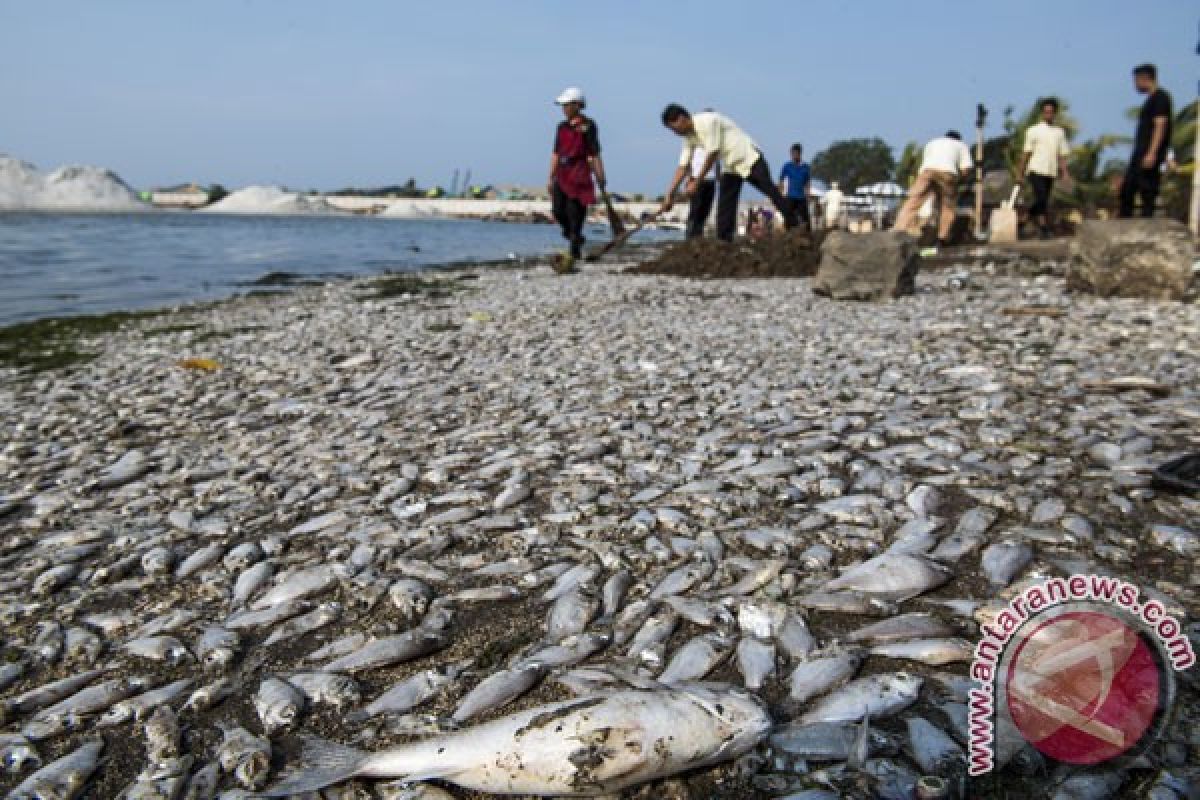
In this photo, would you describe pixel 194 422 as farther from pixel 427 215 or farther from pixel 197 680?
pixel 427 215

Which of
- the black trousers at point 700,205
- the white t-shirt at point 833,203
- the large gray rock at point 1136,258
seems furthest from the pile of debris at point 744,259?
the white t-shirt at point 833,203

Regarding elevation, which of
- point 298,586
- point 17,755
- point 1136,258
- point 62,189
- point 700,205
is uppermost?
point 62,189

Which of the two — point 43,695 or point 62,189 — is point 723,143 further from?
point 62,189

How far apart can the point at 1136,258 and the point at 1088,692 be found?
8934 mm

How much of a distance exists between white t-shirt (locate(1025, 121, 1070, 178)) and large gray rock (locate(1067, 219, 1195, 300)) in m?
6.36

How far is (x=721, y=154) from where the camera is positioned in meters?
13.0

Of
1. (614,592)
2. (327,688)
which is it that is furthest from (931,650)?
(327,688)

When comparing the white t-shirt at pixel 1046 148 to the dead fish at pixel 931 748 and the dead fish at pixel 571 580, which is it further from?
the dead fish at pixel 931 748

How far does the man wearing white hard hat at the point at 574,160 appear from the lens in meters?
13.1

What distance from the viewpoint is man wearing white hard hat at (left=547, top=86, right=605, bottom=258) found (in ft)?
43.1

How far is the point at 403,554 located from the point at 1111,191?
3154cm

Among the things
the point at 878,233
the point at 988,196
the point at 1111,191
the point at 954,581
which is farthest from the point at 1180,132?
the point at 954,581

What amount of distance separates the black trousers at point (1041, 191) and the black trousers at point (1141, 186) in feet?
6.81

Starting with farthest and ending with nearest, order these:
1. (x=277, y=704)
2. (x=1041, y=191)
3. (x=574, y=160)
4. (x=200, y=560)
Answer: (x=1041, y=191) < (x=574, y=160) < (x=200, y=560) < (x=277, y=704)
